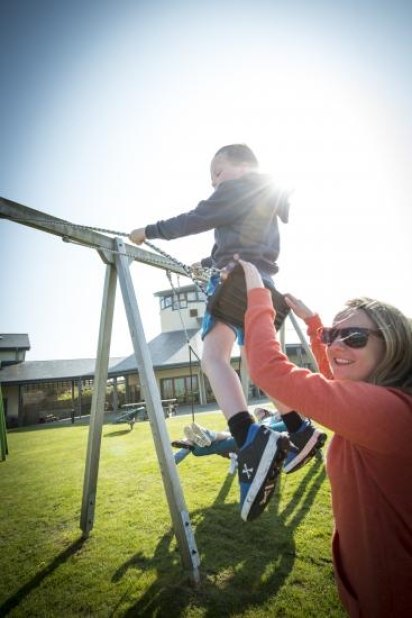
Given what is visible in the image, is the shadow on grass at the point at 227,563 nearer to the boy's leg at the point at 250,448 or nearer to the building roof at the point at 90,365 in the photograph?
the boy's leg at the point at 250,448

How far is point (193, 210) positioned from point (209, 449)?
360 centimetres

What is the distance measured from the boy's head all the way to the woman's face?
4.71 feet

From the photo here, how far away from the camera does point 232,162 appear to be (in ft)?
8.14

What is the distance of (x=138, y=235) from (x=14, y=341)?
3739 cm

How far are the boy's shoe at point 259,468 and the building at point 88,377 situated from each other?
2357 cm

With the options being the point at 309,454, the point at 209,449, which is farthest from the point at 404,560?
the point at 209,449

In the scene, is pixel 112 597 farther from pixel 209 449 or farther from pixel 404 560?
pixel 404 560

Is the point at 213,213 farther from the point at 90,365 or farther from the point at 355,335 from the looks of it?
the point at 90,365

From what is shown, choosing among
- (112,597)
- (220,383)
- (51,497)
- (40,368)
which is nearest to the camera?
(220,383)

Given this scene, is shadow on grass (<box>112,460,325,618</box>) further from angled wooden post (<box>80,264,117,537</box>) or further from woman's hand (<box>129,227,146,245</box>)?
woman's hand (<box>129,227,146,245</box>)

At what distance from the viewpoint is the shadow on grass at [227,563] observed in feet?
8.05

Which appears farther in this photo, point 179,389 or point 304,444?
point 179,389

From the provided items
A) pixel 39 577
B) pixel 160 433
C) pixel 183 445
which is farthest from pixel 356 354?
pixel 183 445

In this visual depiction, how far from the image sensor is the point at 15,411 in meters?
27.4
